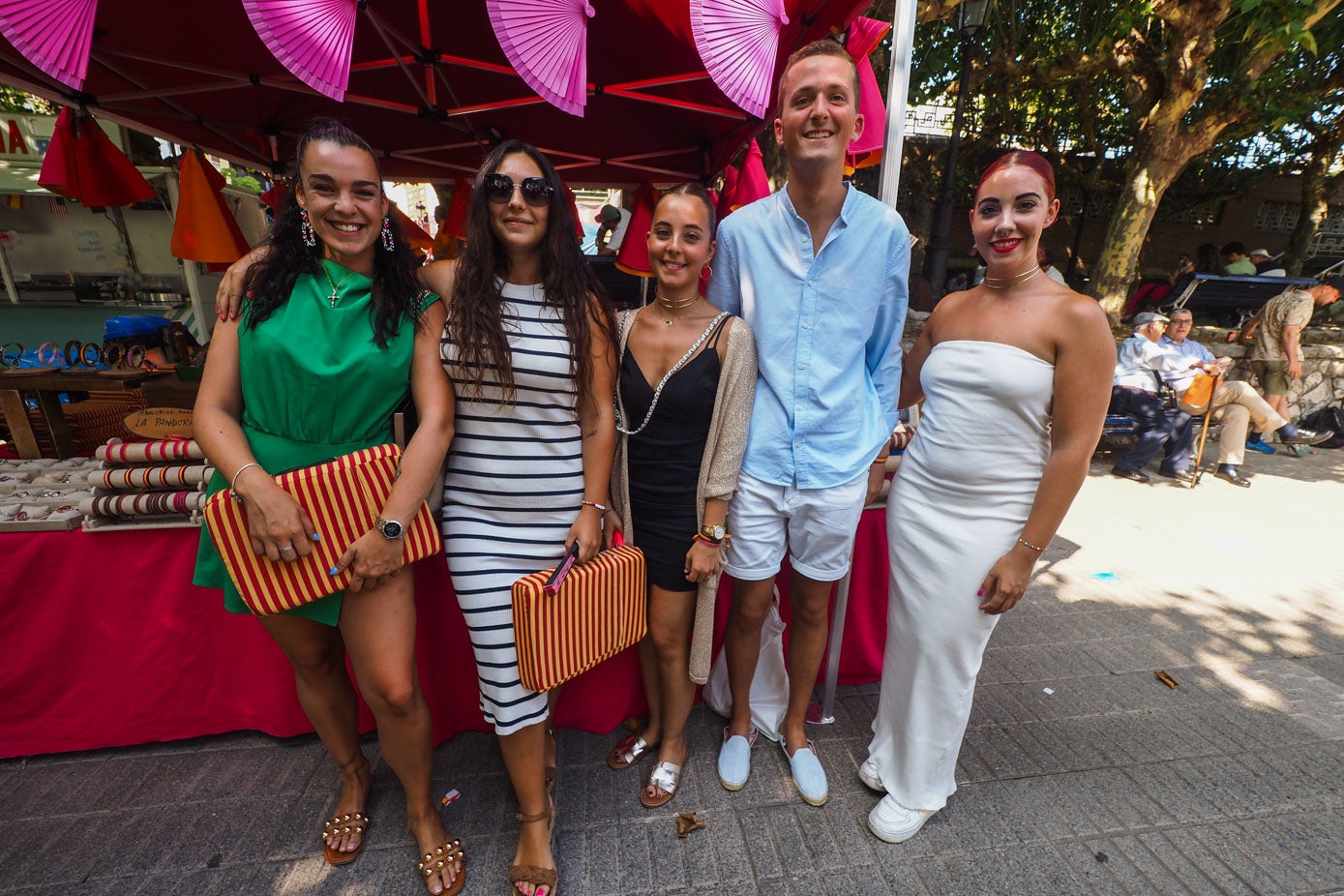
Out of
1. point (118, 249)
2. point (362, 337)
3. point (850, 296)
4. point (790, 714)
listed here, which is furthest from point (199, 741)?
point (118, 249)

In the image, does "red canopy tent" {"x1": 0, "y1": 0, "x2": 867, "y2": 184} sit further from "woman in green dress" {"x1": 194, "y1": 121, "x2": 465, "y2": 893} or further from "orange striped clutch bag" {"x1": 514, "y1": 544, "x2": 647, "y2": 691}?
"orange striped clutch bag" {"x1": 514, "y1": 544, "x2": 647, "y2": 691}

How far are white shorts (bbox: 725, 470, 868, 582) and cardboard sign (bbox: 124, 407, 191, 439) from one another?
7.40 ft

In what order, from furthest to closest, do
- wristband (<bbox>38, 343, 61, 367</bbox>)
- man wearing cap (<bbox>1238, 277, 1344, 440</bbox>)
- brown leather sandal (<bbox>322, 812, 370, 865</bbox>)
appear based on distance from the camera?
1. man wearing cap (<bbox>1238, 277, 1344, 440</bbox>)
2. wristband (<bbox>38, 343, 61, 367</bbox>)
3. brown leather sandal (<bbox>322, 812, 370, 865</bbox>)

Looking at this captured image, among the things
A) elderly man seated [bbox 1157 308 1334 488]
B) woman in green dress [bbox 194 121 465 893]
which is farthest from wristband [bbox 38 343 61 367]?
elderly man seated [bbox 1157 308 1334 488]

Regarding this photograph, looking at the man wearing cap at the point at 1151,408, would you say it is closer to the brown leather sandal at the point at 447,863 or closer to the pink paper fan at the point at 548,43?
the pink paper fan at the point at 548,43

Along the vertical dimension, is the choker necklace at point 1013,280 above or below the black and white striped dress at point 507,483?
above

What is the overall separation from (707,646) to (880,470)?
0.97 metres

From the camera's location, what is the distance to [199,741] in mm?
2398

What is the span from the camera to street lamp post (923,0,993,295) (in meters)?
6.41

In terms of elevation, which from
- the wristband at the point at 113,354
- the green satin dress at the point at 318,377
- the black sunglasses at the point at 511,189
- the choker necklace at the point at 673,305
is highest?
the black sunglasses at the point at 511,189

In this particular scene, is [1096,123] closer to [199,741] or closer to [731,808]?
[731,808]

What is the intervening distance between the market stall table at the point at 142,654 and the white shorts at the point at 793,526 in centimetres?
49

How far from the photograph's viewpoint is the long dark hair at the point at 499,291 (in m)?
1.65

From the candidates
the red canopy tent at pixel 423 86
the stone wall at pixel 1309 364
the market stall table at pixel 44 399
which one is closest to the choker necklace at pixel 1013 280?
the red canopy tent at pixel 423 86
